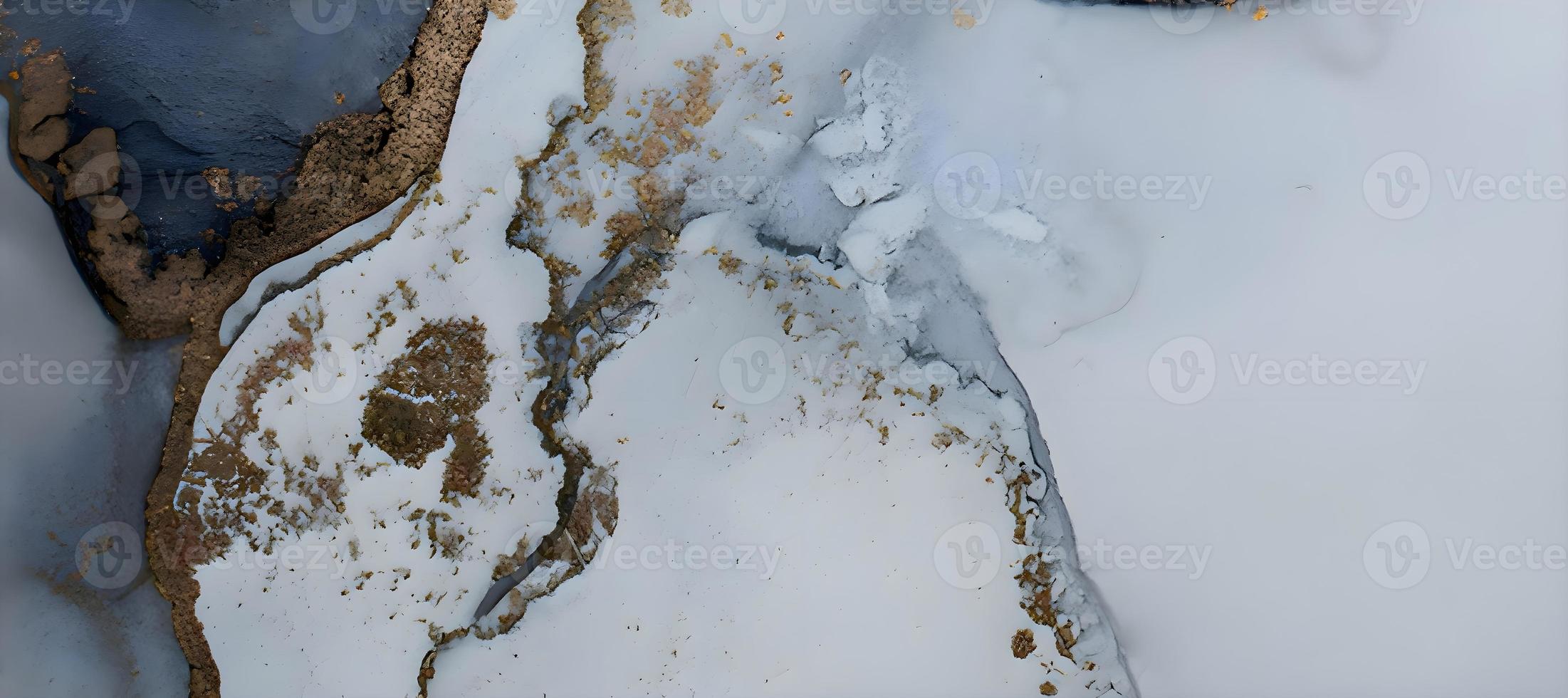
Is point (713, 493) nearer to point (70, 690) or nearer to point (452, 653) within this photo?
point (452, 653)

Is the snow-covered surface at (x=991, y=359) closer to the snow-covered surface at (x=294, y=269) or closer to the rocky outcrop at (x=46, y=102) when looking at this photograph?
the snow-covered surface at (x=294, y=269)

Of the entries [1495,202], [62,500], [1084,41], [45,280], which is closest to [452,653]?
[62,500]

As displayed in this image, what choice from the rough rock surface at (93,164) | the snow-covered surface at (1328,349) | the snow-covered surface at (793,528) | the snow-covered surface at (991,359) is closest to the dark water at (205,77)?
the rough rock surface at (93,164)

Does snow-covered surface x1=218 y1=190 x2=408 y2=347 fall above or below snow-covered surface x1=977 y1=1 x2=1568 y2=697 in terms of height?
below

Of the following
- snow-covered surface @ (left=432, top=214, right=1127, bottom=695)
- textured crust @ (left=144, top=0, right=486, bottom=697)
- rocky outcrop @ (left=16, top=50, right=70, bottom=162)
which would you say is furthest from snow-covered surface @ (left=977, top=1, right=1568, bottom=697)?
rocky outcrop @ (left=16, top=50, right=70, bottom=162)

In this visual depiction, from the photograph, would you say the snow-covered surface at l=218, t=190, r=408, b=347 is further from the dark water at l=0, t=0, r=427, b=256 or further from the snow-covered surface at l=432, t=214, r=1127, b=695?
the snow-covered surface at l=432, t=214, r=1127, b=695

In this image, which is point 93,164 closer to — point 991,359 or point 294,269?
point 294,269

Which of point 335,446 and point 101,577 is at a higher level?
point 335,446
